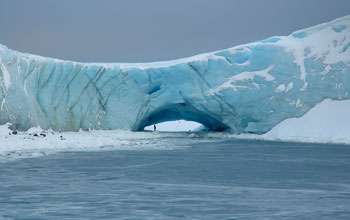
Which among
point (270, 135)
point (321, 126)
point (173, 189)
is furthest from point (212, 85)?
point (173, 189)

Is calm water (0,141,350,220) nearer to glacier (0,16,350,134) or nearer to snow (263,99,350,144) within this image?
snow (263,99,350,144)

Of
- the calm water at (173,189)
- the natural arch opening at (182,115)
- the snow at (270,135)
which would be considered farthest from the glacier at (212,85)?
the calm water at (173,189)

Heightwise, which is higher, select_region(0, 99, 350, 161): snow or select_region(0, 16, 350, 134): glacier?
select_region(0, 16, 350, 134): glacier

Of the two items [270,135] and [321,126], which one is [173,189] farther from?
[270,135]

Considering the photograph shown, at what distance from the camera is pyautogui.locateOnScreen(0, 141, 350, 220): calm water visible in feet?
18.3

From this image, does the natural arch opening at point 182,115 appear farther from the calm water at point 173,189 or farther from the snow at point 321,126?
the calm water at point 173,189

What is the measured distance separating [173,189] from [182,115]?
73.0ft

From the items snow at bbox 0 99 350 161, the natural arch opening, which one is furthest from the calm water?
the natural arch opening

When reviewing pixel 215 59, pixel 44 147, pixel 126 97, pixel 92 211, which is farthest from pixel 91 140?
pixel 92 211

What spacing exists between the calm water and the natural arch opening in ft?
45.8

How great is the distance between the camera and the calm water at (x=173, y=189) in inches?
220

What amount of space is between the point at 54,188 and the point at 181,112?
20.9m

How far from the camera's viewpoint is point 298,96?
918 inches

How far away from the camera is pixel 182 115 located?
29.5 meters
